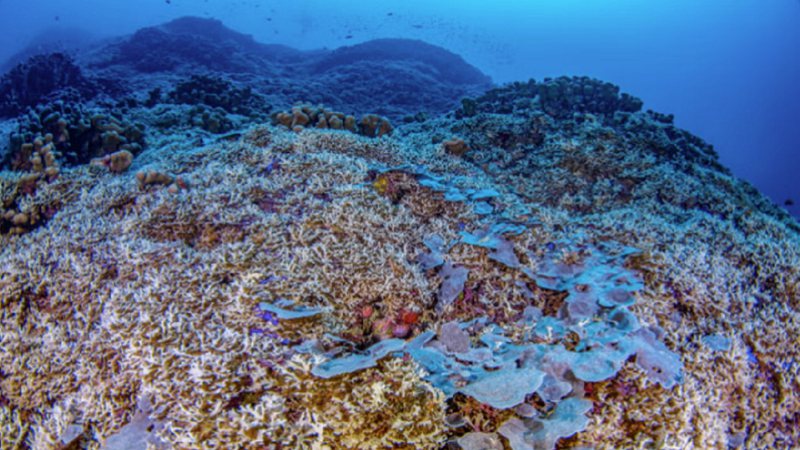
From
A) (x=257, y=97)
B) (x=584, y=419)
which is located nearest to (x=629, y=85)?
(x=257, y=97)

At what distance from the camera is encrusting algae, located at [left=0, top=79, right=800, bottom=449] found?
2.12 meters

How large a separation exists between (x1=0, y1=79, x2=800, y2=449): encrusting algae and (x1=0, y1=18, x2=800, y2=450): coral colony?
2 centimetres

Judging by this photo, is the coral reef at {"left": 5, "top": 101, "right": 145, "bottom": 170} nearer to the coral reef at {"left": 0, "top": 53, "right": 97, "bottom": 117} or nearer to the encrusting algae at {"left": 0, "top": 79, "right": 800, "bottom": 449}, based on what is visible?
the encrusting algae at {"left": 0, "top": 79, "right": 800, "bottom": 449}

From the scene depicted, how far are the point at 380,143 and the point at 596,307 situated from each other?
432 cm

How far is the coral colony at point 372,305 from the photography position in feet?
6.95

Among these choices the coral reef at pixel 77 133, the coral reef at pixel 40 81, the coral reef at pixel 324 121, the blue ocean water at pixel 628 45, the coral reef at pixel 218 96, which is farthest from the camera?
the blue ocean water at pixel 628 45

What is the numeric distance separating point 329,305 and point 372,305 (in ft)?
1.26

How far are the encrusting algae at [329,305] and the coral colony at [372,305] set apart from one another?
0.06 feet

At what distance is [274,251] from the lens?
11.3ft

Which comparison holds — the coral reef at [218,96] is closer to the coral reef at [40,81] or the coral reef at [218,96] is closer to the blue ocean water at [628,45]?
the coral reef at [40,81]

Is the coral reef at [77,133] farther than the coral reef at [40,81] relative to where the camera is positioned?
No

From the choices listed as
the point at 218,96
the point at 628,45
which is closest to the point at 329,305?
the point at 218,96

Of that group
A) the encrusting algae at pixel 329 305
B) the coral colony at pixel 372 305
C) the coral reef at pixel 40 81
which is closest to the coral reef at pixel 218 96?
the coral reef at pixel 40 81

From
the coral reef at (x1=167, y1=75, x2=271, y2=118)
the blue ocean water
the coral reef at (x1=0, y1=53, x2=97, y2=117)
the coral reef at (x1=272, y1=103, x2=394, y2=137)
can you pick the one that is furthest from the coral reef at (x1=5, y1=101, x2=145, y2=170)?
the blue ocean water
